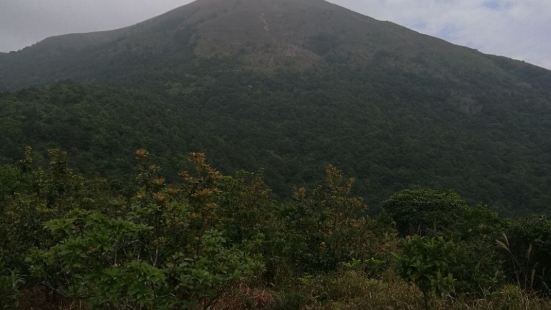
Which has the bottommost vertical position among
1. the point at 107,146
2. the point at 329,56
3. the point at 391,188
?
the point at 391,188

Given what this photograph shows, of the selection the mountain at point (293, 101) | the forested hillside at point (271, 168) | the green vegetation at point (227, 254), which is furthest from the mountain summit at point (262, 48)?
the green vegetation at point (227, 254)

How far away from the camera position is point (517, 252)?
625cm

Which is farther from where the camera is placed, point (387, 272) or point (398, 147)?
point (398, 147)

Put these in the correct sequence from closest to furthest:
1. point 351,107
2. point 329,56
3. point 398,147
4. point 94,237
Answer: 1. point 94,237
2. point 398,147
3. point 351,107
4. point 329,56

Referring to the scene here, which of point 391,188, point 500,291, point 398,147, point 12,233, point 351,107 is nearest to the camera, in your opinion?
point 500,291

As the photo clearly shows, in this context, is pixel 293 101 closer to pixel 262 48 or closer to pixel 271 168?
pixel 262 48

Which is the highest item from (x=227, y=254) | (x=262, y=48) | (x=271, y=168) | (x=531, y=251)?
(x=227, y=254)

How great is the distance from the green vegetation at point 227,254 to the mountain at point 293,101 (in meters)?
32.9

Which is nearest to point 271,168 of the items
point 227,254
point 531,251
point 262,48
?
point 531,251

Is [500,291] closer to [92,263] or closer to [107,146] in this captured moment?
[92,263]

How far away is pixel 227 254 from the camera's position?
4188 mm

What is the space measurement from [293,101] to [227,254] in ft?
246

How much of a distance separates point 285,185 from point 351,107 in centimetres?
3169

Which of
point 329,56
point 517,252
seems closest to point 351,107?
point 329,56
